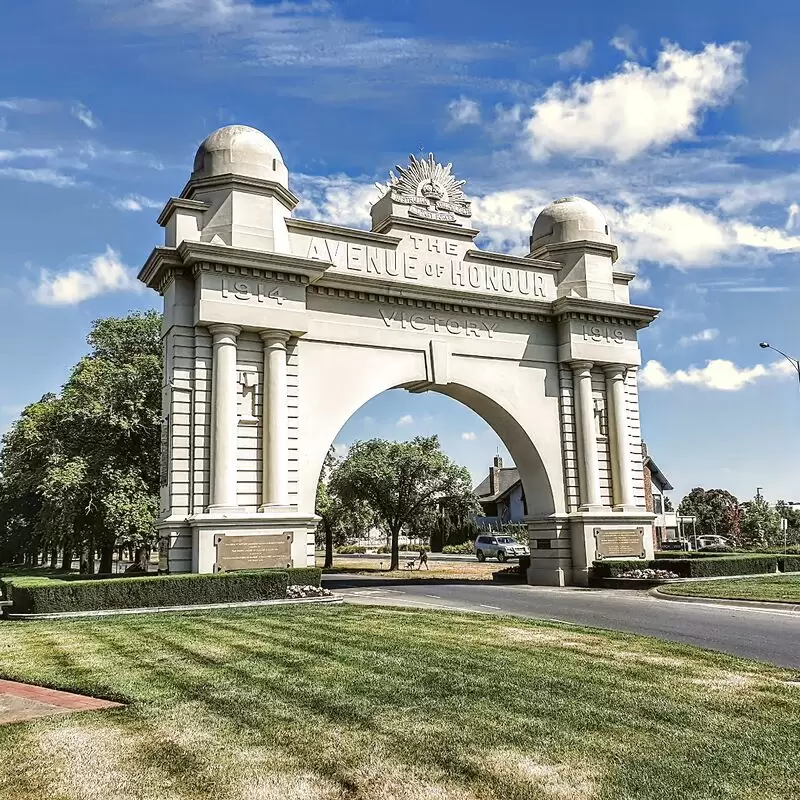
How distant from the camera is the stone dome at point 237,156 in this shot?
23.9m

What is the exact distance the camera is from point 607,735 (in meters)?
6.82

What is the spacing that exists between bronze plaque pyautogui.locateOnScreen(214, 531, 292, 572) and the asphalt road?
234 centimetres

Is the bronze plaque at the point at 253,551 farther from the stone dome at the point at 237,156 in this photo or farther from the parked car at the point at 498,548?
the parked car at the point at 498,548

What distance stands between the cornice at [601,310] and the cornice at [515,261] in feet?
5.35

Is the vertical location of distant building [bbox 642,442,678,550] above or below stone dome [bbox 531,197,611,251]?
below

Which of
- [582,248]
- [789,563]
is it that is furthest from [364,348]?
[789,563]

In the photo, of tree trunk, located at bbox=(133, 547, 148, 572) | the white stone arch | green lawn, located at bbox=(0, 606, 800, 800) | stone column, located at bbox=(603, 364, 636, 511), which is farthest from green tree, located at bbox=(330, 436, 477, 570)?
green lawn, located at bbox=(0, 606, 800, 800)

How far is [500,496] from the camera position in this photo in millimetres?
75375

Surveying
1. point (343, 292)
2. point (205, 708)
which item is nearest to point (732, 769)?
point (205, 708)

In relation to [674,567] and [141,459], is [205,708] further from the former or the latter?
[141,459]

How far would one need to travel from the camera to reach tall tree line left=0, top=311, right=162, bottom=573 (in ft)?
106

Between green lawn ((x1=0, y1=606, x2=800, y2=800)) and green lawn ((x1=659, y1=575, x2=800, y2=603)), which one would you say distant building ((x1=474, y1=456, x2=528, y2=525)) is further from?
green lawn ((x1=0, y1=606, x2=800, y2=800))

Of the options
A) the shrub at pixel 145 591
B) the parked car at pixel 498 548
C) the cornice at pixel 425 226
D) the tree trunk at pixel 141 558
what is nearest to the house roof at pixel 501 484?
the parked car at pixel 498 548

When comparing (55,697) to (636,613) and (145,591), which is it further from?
A: (636,613)
